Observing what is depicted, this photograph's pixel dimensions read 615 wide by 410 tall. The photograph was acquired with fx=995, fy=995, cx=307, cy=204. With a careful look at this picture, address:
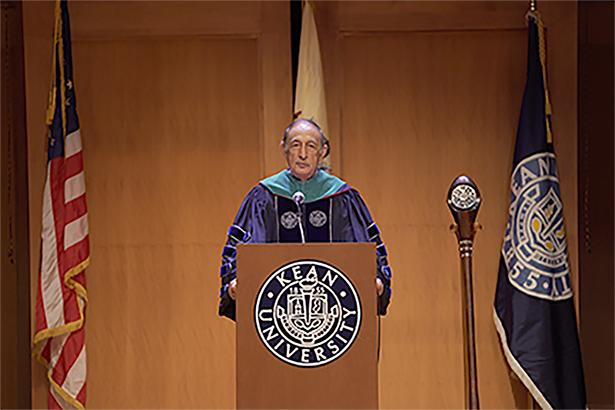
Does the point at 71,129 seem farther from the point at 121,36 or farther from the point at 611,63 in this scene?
the point at 611,63

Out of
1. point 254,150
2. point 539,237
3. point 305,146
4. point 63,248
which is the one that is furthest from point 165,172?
point 539,237

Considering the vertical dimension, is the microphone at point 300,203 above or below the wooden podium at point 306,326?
above

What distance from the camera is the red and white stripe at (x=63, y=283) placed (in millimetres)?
4398

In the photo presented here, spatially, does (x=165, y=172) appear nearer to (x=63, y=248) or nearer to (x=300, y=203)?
(x=63, y=248)

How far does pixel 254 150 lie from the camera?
187 inches

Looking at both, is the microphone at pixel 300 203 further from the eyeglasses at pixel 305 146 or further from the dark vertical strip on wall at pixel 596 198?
the dark vertical strip on wall at pixel 596 198

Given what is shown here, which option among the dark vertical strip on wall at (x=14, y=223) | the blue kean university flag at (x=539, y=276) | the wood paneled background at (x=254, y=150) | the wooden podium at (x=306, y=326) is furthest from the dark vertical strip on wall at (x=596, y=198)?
the dark vertical strip on wall at (x=14, y=223)

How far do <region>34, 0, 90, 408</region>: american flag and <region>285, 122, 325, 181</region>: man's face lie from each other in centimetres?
133

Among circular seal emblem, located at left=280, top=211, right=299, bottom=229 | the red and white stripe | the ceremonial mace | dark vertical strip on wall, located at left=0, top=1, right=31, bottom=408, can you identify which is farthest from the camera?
dark vertical strip on wall, located at left=0, top=1, right=31, bottom=408

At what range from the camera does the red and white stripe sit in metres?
4.40

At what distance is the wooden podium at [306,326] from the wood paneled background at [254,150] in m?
1.74

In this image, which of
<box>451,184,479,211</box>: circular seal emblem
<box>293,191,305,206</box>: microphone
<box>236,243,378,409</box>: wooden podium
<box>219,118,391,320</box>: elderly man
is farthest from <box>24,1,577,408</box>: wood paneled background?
<box>236,243,378,409</box>: wooden podium

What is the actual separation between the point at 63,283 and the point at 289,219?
1303 millimetres

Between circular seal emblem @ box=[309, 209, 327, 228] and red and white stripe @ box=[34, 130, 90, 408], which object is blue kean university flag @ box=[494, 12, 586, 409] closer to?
circular seal emblem @ box=[309, 209, 327, 228]
